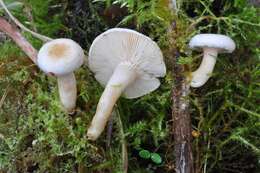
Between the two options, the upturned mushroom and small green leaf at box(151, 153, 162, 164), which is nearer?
the upturned mushroom

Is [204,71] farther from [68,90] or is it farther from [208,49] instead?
[68,90]

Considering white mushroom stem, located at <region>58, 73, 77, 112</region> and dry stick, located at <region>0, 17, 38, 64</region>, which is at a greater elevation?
dry stick, located at <region>0, 17, 38, 64</region>

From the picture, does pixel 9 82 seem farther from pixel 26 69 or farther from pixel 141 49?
pixel 141 49

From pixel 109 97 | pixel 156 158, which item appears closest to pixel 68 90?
pixel 109 97

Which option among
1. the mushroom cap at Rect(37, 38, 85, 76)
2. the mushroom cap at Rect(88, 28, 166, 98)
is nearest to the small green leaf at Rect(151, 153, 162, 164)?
the mushroom cap at Rect(88, 28, 166, 98)

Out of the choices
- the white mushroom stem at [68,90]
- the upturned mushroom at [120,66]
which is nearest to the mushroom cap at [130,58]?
the upturned mushroom at [120,66]

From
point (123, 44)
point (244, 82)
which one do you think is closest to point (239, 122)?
point (244, 82)

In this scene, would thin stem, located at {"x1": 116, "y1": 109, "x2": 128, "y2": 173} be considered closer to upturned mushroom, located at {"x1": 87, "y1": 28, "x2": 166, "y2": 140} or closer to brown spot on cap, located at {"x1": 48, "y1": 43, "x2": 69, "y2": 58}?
upturned mushroom, located at {"x1": 87, "y1": 28, "x2": 166, "y2": 140}
